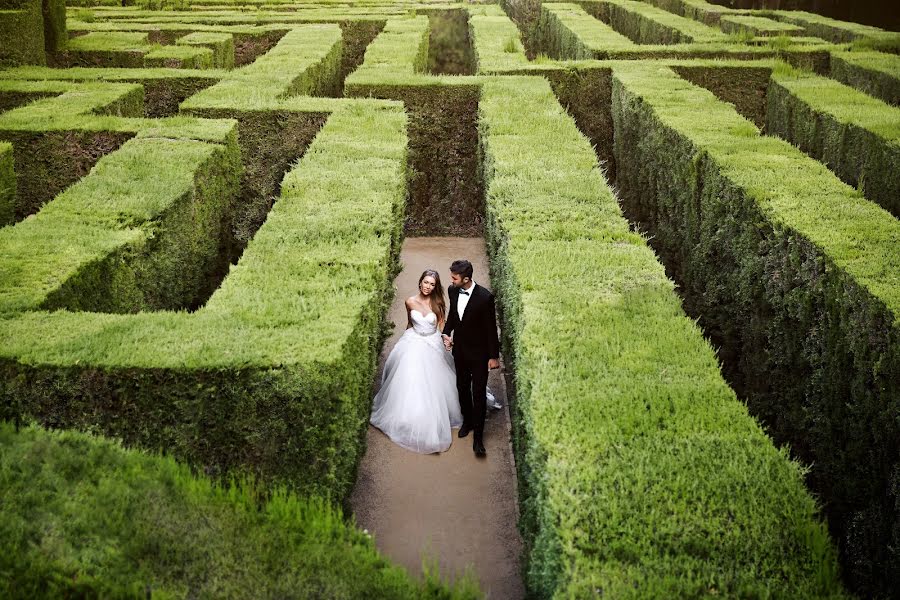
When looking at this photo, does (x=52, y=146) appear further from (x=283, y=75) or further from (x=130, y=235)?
(x=283, y=75)

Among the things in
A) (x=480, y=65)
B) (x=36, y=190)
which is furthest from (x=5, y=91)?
(x=480, y=65)

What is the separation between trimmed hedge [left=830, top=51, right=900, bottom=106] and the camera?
1459 centimetres

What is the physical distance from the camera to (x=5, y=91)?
13117mm

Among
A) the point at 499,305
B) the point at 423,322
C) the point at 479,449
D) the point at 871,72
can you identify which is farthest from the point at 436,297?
the point at 871,72

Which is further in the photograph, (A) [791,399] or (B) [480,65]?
(B) [480,65]

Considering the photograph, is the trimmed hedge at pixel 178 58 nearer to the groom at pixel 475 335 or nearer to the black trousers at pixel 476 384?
the groom at pixel 475 335

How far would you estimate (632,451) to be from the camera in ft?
15.8

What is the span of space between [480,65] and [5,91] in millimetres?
8397

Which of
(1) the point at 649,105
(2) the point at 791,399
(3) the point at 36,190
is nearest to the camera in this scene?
(2) the point at 791,399

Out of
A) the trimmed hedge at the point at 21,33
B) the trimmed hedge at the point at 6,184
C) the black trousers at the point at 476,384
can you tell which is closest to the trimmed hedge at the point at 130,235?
the trimmed hedge at the point at 6,184

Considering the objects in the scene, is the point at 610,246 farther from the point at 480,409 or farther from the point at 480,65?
the point at 480,65

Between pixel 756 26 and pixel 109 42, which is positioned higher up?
pixel 756 26

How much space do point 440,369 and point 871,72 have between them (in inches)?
441

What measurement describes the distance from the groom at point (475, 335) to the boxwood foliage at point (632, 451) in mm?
214
